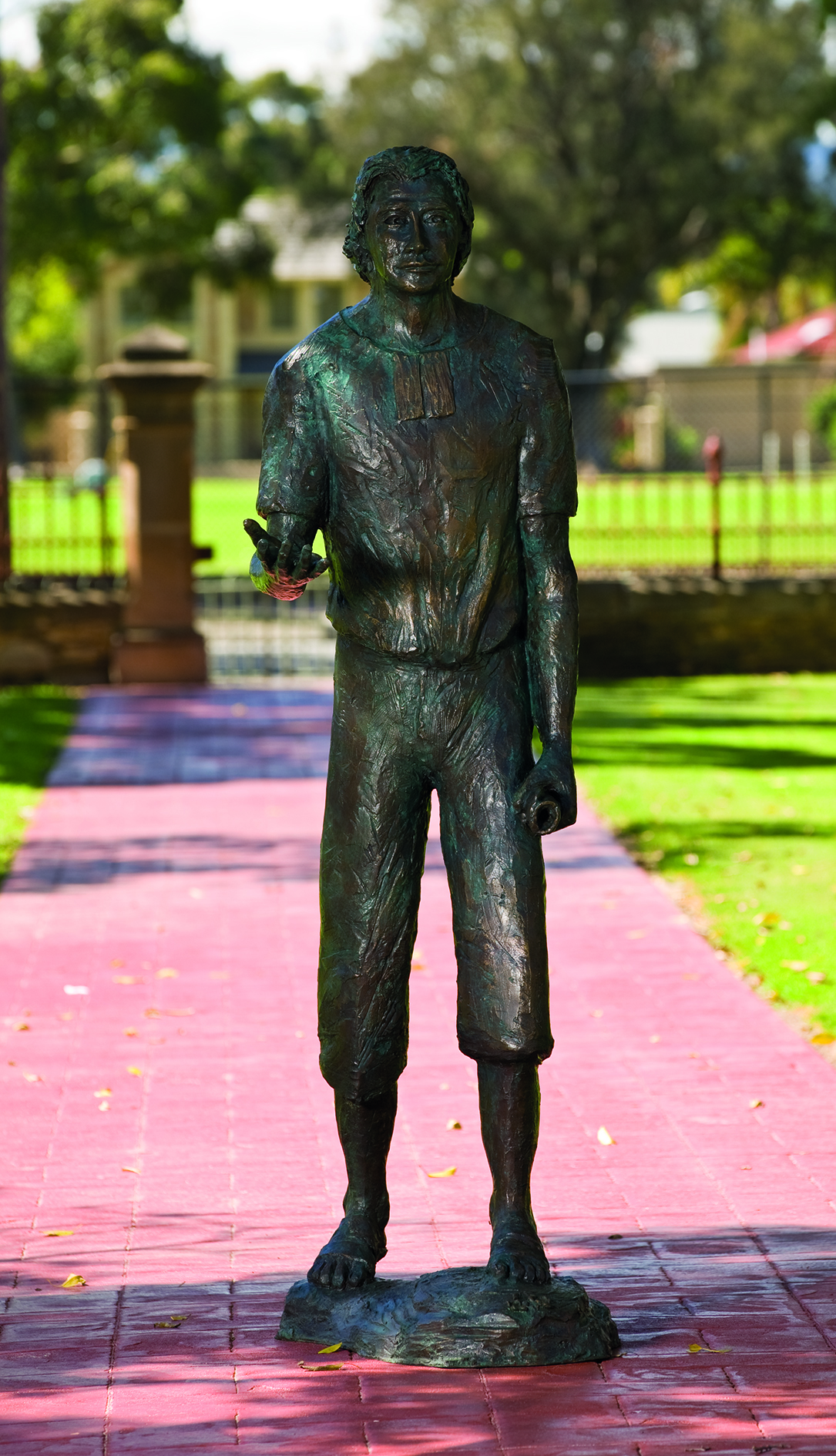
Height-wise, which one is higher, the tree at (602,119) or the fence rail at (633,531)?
the tree at (602,119)

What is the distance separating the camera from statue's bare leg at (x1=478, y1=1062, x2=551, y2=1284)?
4.02 m

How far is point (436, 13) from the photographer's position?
154ft

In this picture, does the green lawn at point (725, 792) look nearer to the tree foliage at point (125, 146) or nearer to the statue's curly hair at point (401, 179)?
the statue's curly hair at point (401, 179)

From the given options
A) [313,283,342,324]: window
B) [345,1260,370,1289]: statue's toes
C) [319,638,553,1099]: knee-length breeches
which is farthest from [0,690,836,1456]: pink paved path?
[313,283,342,324]: window

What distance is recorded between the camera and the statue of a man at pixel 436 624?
12.9 feet

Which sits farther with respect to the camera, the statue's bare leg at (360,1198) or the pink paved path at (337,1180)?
the statue's bare leg at (360,1198)

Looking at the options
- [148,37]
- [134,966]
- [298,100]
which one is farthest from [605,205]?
[134,966]

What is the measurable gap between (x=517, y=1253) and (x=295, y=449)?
164 centimetres

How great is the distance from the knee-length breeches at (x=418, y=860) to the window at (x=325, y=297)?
6421cm

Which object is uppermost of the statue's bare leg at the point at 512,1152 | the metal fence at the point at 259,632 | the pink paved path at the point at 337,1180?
the metal fence at the point at 259,632

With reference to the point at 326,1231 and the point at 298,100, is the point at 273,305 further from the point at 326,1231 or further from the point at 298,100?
the point at 326,1231

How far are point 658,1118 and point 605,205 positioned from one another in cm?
4581

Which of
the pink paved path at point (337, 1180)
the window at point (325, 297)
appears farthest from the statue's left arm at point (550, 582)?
the window at point (325, 297)

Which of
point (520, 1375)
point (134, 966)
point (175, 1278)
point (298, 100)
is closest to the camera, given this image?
point (520, 1375)
